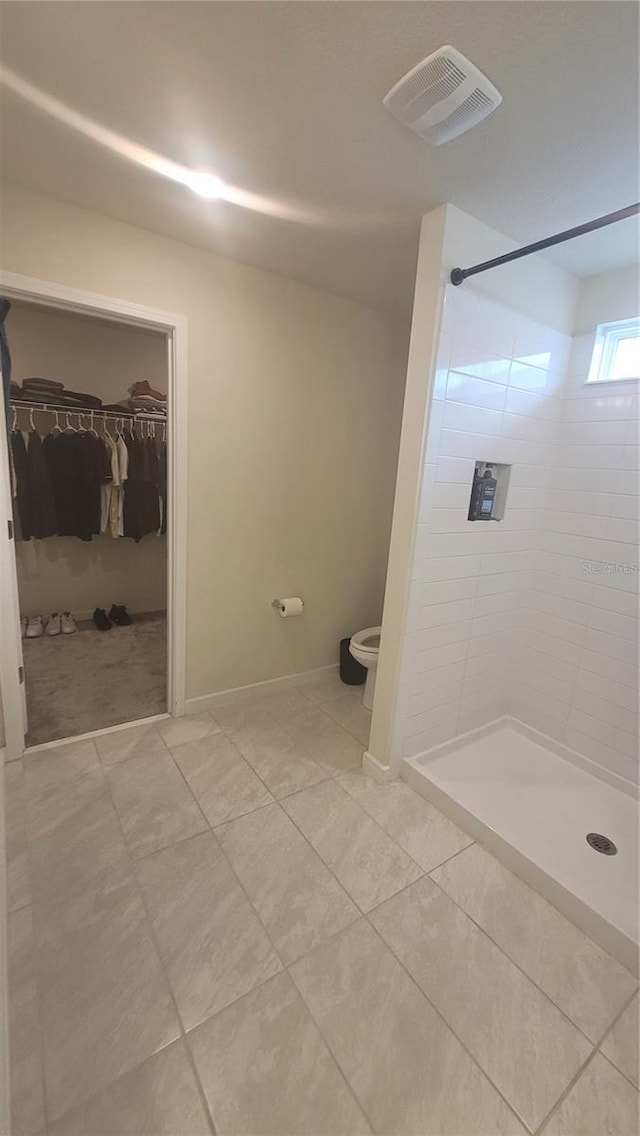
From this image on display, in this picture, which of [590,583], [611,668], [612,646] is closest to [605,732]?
[611,668]

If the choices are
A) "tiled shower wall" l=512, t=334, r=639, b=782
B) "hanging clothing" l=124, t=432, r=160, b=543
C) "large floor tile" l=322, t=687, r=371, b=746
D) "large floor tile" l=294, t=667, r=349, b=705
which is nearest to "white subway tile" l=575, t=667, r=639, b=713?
"tiled shower wall" l=512, t=334, r=639, b=782

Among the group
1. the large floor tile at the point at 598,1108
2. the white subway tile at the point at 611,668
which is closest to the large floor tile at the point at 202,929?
the large floor tile at the point at 598,1108

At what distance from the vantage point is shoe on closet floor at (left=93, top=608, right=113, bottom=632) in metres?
3.43

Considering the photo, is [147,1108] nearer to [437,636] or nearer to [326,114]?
[437,636]

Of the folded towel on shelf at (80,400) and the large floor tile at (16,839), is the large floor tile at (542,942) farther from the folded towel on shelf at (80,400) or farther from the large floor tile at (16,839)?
the folded towel on shelf at (80,400)

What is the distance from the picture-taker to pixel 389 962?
1.26 meters

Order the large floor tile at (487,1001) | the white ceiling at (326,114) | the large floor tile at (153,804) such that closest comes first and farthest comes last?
1. the white ceiling at (326,114)
2. the large floor tile at (487,1001)
3. the large floor tile at (153,804)

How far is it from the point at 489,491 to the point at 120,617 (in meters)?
3.07

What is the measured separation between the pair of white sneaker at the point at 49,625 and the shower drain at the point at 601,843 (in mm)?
3490

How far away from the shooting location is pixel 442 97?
1050mm

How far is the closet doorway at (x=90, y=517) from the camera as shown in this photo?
2.53m

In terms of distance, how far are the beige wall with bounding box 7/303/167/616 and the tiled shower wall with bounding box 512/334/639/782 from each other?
3048 mm

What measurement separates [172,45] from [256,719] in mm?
2518

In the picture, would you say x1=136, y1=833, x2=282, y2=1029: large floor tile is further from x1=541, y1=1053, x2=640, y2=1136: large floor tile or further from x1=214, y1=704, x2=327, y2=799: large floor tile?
x1=541, y1=1053, x2=640, y2=1136: large floor tile
